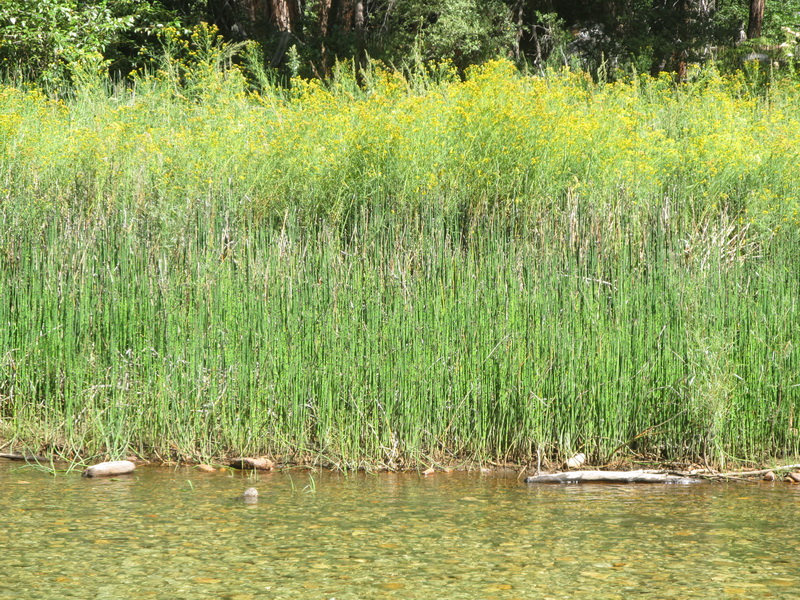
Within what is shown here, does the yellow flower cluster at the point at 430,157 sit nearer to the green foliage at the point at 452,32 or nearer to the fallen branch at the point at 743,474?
the fallen branch at the point at 743,474

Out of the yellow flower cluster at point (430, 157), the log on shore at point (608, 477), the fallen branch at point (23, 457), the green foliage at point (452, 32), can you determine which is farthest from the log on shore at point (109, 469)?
the green foliage at point (452, 32)

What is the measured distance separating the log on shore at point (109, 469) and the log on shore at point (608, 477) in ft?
6.15

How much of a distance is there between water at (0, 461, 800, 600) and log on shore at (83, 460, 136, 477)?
2.5 inches

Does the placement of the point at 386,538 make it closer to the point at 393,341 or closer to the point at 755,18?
the point at 393,341

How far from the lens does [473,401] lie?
4.86 meters

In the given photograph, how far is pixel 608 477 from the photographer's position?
4.48 metres

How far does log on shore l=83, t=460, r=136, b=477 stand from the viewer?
4512 mm

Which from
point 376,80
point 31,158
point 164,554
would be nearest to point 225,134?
point 31,158

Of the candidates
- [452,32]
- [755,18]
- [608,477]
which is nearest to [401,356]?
[608,477]

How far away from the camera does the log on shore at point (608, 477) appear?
4469mm

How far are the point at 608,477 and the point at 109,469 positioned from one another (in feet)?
7.58

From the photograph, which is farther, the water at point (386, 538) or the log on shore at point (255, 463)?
the log on shore at point (255, 463)

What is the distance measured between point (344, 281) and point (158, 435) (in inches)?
48.0

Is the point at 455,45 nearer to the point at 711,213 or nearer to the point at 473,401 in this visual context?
the point at 711,213
